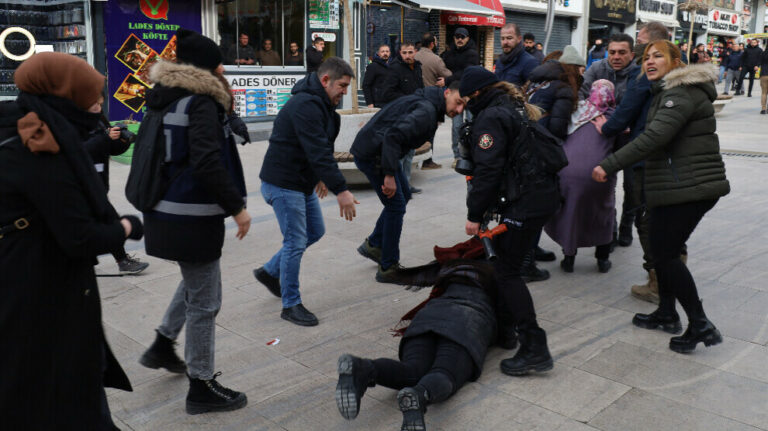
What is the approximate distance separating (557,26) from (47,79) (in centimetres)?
2477

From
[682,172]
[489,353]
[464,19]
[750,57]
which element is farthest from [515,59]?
[750,57]

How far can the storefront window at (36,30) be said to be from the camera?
10.4 meters

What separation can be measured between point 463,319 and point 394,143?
1632 mm

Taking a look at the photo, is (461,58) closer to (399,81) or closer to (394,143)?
(399,81)

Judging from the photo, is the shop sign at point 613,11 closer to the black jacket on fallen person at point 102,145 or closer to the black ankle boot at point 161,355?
the black jacket on fallen person at point 102,145

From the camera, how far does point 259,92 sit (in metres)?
13.6

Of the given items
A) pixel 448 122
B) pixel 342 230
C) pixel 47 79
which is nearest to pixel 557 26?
pixel 448 122

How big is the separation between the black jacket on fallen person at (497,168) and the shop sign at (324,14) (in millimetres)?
11371

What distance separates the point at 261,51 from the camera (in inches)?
540

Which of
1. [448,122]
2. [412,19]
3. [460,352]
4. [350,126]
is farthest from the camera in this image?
[412,19]

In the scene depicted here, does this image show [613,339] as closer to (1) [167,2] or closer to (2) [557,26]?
(1) [167,2]

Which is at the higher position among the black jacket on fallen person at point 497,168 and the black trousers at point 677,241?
the black jacket on fallen person at point 497,168

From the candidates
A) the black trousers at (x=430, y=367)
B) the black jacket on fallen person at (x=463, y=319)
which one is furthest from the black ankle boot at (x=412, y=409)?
the black jacket on fallen person at (x=463, y=319)

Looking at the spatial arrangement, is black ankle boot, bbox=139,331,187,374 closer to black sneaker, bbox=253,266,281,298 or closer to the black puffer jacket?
black sneaker, bbox=253,266,281,298
